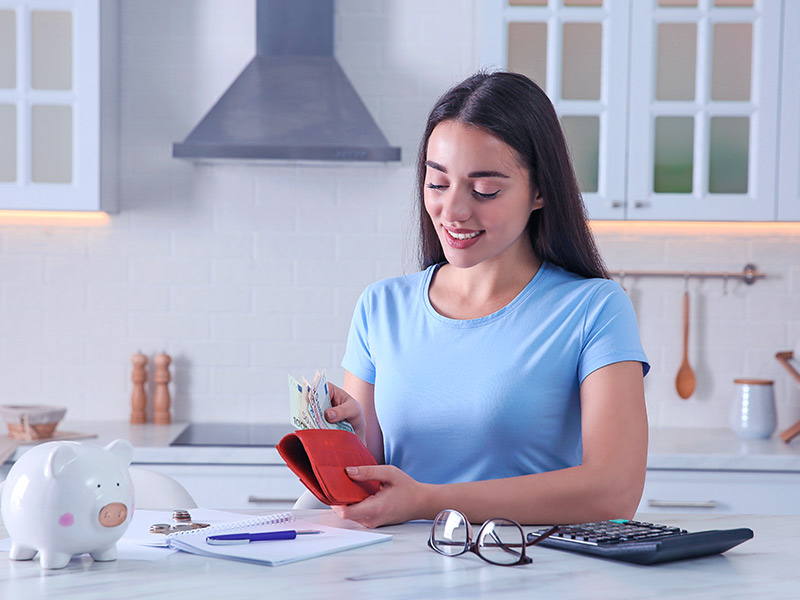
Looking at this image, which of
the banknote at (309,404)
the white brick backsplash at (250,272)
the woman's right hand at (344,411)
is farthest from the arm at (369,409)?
the white brick backsplash at (250,272)

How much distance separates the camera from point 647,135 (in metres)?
3.04

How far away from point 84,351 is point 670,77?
229cm

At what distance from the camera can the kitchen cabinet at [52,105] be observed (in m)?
3.02

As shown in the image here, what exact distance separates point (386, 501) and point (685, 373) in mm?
2301

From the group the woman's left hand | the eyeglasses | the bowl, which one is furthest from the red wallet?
the bowl

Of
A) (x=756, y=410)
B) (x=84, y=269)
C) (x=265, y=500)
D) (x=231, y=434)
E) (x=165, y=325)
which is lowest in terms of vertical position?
(x=265, y=500)

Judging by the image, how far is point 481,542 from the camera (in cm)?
114

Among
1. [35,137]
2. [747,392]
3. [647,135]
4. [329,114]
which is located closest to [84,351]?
[35,137]

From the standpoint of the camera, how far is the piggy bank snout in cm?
106

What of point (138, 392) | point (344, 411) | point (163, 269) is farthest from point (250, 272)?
point (344, 411)

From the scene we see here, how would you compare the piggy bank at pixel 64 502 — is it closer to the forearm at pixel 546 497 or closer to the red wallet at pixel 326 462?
the red wallet at pixel 326 462

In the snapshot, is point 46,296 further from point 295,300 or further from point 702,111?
point 702,111

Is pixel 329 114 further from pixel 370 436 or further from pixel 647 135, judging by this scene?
pixel 370 436

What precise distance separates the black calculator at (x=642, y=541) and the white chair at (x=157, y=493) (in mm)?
724
